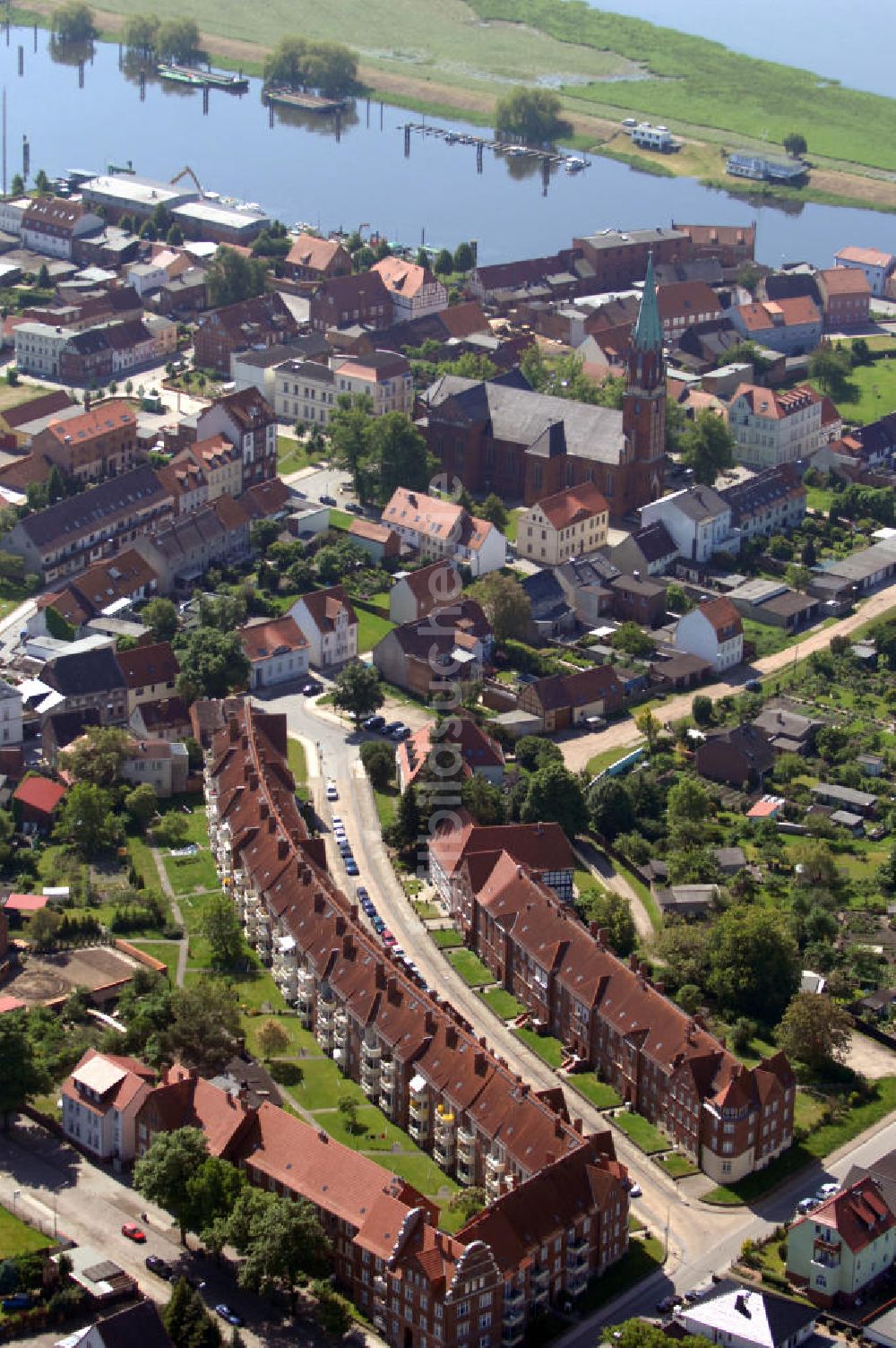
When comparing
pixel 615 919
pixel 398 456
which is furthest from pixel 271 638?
pixel 615 919

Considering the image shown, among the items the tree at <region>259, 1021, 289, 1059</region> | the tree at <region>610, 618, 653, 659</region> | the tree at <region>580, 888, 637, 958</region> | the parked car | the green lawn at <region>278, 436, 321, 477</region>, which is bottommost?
the parked car

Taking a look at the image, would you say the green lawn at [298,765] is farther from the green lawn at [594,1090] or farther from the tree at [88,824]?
the green lawn at [594,1090]

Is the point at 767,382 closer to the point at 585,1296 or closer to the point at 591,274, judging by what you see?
the point at 591,274

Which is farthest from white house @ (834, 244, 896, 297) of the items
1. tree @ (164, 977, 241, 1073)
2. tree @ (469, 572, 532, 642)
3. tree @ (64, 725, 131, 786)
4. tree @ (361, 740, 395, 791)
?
tree @ (164, 977, 241, 1073)

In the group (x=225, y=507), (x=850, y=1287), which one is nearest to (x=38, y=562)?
(x=225, y=507)

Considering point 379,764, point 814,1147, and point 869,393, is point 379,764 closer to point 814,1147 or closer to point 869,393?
point 814,1147

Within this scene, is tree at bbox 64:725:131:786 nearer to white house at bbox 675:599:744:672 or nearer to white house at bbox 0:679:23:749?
white house at bbox 0:679:23:749

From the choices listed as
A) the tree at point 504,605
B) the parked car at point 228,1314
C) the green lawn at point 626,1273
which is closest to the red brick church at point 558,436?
the tree at point 504,605
